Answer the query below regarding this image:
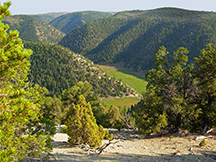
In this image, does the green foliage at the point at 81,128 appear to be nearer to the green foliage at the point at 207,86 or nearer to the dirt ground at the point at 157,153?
the dirt ground at the point at 157,153

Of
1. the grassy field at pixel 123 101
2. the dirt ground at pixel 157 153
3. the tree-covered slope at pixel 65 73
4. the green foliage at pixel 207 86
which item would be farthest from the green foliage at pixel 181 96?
the tree-covered slope at pixel 65 73

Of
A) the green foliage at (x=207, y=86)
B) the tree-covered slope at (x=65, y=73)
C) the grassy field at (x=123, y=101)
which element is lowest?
the grassy field at (x=123, y=101)

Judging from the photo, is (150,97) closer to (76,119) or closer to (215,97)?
(215,97)

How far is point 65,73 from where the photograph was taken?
130750 mm

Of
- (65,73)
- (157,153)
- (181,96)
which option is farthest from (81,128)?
(65,73)

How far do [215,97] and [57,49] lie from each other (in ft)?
446

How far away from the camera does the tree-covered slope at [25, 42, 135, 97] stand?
402ft

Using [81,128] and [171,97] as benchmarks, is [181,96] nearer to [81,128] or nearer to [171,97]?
[171,97]

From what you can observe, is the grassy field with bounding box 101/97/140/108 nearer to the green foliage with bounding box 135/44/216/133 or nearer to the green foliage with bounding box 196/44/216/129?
the green foliage with bounding box 135/44/216/133

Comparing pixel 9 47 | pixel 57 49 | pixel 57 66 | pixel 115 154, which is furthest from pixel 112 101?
pixel 9 47

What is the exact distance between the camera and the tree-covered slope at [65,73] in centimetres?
12256

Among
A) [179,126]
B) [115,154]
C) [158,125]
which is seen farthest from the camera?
[179,126]

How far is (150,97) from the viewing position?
23.7 metres

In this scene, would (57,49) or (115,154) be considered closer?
(115,154)
